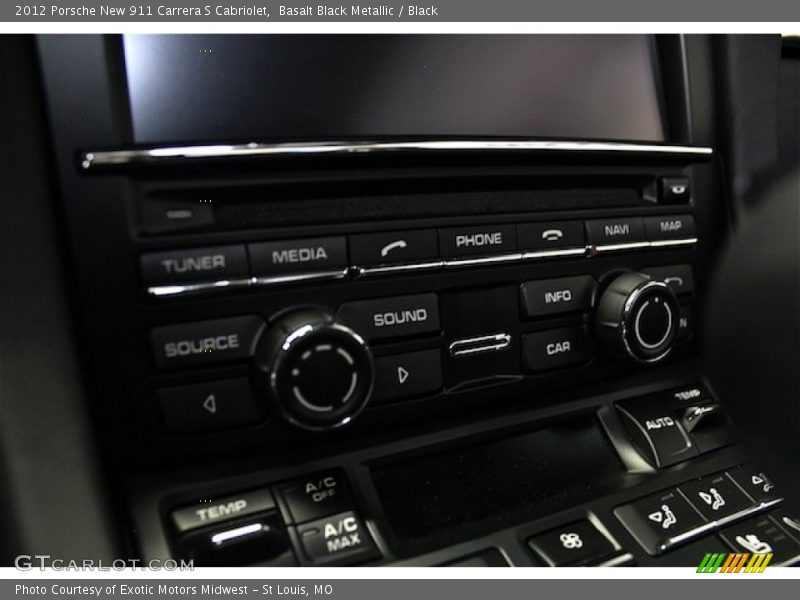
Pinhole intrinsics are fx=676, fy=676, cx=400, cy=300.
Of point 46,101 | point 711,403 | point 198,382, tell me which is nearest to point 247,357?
point 198,382

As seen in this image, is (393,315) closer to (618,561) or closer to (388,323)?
(388,323)

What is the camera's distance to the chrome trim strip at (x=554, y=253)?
2.16ft

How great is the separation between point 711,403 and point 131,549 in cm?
61

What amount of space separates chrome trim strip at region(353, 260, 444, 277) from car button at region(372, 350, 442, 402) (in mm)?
77

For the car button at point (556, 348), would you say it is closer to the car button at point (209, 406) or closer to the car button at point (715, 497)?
the car button at point (715, 497)

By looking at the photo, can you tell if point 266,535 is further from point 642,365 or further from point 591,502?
point 642,365

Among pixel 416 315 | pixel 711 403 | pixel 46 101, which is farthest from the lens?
pixel 711 403

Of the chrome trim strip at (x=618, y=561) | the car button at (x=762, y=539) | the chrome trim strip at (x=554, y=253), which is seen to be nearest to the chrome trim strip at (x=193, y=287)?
the chrome trim strip at (x=554, y=253)

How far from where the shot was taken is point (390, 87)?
2.05 ft

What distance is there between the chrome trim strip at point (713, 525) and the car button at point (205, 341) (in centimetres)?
41

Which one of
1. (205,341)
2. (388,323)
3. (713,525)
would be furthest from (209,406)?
(713,525)

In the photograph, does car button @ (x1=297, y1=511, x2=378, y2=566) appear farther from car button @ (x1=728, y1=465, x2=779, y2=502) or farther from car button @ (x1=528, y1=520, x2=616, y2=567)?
car button @ (x1=728, y1=465, x2=779, y2=502)

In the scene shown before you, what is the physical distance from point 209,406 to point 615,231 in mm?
442
